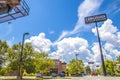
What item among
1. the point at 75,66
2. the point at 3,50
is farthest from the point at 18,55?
the point at 75,66

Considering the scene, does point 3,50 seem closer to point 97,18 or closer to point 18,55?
point 18,55

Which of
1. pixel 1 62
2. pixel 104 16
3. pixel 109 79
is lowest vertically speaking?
pixel 109 79

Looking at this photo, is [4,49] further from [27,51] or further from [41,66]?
[41,66]

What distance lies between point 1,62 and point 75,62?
5644 cm

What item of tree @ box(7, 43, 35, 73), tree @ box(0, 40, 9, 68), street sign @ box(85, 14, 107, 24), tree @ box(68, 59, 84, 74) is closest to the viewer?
street sign @ box(85, 14, 107, 24)

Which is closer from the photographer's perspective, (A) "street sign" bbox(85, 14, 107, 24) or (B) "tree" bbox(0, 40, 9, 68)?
(A) "street sign" bbox(85, 14, 107, 24)

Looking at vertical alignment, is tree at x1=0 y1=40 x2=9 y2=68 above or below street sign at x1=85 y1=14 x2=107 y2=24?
below

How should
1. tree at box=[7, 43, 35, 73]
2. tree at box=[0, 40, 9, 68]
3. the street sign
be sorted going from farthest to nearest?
tree at box=[0, 40, 9, 68] → tree at box=[7, 43, 35, 73] → the street sign

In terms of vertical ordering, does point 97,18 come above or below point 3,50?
above

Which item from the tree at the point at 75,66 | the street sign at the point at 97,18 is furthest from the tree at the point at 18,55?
the tree at the point at 75,66

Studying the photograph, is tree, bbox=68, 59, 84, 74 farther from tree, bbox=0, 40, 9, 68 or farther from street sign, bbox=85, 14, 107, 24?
street sign, bbox=85, 14, 107, 24

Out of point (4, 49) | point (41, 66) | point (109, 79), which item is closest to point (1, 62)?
point (4, 49)

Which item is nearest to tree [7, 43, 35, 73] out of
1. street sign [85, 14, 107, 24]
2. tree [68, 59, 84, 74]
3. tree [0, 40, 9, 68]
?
tree [0, 40, 9, 68]

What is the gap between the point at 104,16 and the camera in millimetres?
36375
